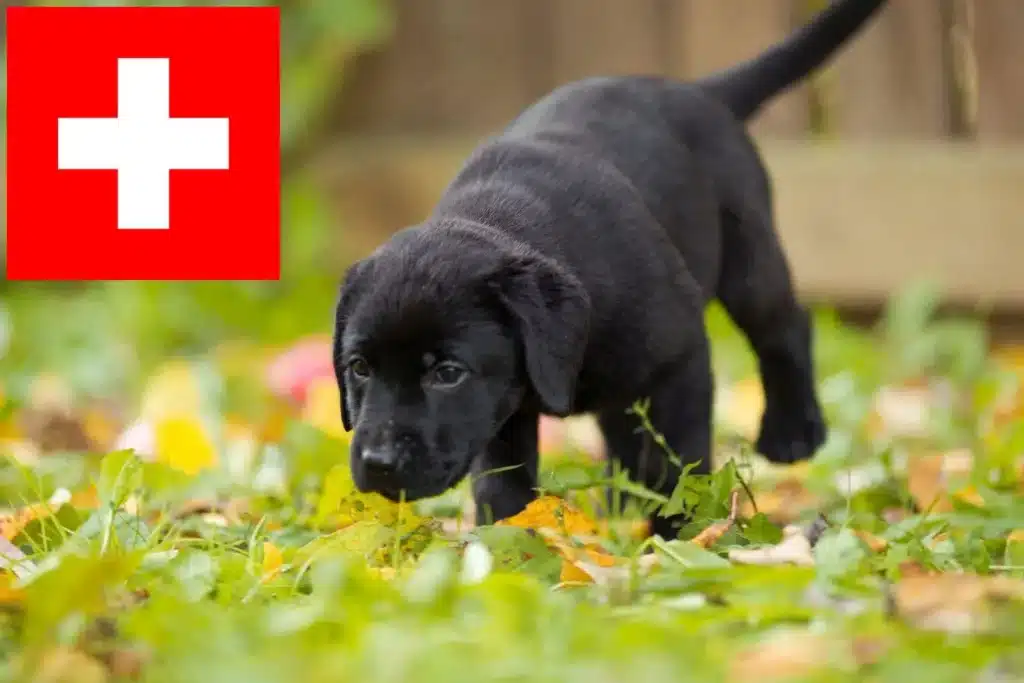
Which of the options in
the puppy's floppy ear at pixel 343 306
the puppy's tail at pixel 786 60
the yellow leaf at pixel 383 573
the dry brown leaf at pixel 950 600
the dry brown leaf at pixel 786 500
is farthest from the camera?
the puppy's tail at pixel 786 60

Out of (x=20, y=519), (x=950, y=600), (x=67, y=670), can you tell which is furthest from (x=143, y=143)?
(x=950, y=600)

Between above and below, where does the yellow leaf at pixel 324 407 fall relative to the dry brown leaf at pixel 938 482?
below

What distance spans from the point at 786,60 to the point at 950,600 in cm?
183

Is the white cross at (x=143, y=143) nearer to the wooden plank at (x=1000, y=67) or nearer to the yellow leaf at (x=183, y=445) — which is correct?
the yellow leaf at (x=183, y=445)

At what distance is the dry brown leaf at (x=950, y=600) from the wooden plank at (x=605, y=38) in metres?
4.22

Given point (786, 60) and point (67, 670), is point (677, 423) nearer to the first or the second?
point (786, 60)

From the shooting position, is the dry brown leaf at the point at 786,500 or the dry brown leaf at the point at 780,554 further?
the dry brown leaf at the point at 786,500

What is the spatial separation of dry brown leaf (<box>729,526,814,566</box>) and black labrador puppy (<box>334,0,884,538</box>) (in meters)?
0.40

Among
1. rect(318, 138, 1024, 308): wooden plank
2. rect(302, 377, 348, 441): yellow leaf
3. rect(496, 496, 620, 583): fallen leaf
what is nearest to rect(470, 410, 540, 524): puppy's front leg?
rect(496, 496, 620, 583): fallen leaf

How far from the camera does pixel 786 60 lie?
3.29m

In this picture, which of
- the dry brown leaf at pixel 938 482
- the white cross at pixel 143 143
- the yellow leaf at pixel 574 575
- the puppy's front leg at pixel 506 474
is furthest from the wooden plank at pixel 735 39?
the yellow leaf at pixel 574 575

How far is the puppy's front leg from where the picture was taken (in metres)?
2.59

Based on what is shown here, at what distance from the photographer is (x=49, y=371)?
Result: 5.61 m

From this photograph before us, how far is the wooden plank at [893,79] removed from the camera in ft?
17.3
